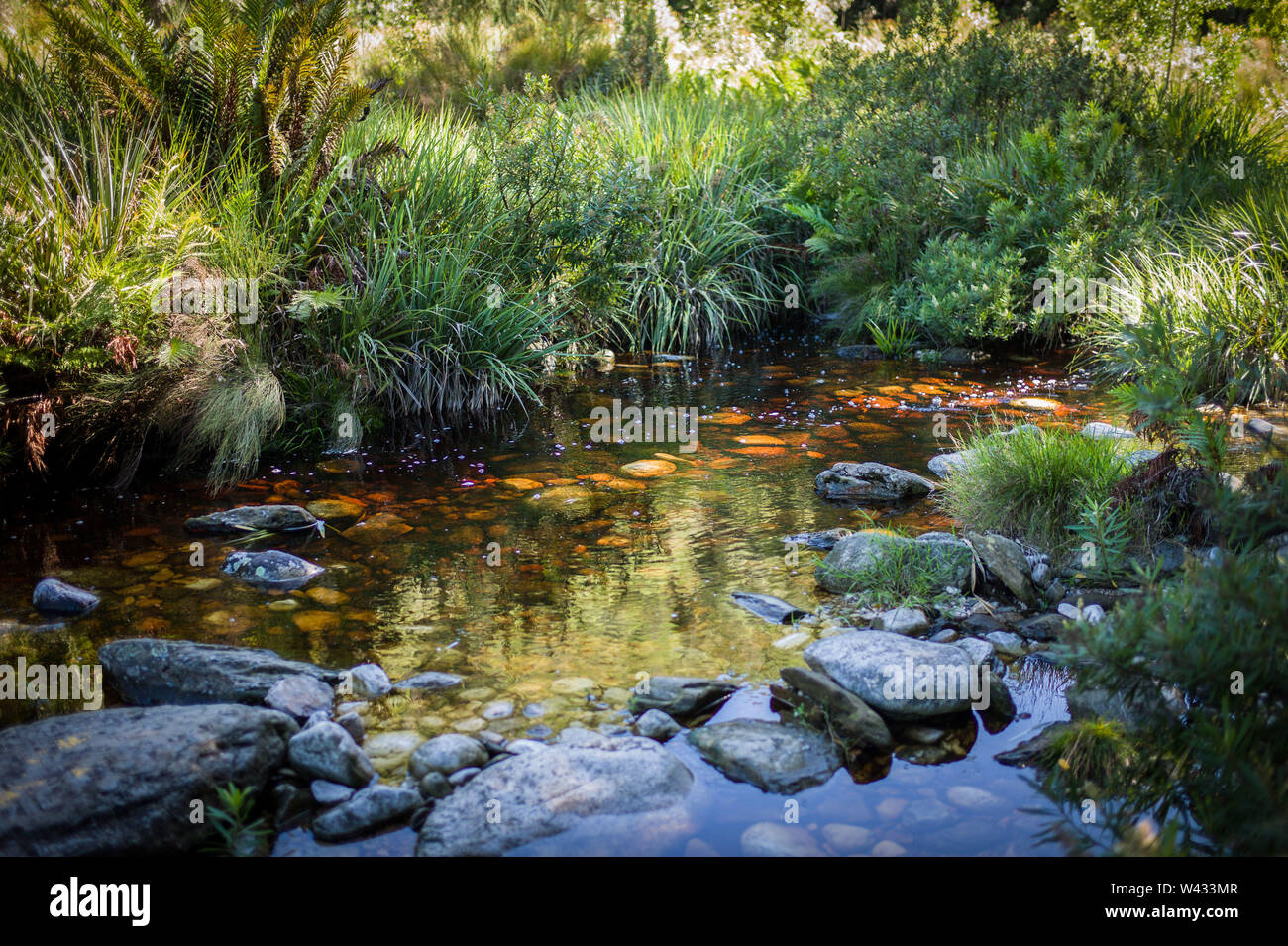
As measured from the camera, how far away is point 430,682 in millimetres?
3078

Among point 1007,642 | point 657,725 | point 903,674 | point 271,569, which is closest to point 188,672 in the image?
point 271,569

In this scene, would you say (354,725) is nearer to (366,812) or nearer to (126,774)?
(366,812)

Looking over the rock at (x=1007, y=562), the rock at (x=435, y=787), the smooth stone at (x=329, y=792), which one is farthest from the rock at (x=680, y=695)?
the rock at (x=1007, y=562)

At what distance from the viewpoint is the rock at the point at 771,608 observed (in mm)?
3541

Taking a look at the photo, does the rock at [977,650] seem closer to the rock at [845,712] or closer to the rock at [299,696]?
the rock at [845,712]

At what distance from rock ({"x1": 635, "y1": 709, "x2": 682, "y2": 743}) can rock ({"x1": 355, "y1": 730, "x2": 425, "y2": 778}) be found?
645 millimetres

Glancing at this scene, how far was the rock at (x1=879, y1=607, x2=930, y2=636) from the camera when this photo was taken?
3385mm

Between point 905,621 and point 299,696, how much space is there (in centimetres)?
206

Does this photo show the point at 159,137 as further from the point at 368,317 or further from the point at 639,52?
the point at 639,52

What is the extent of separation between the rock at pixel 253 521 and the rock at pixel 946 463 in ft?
9.98

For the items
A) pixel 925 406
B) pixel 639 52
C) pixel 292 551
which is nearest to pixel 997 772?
pixel 292 551

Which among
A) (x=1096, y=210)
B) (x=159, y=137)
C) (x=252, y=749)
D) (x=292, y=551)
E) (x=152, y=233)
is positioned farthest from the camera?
(x=1096, y=210)

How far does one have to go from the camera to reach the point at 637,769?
256 centimetres
